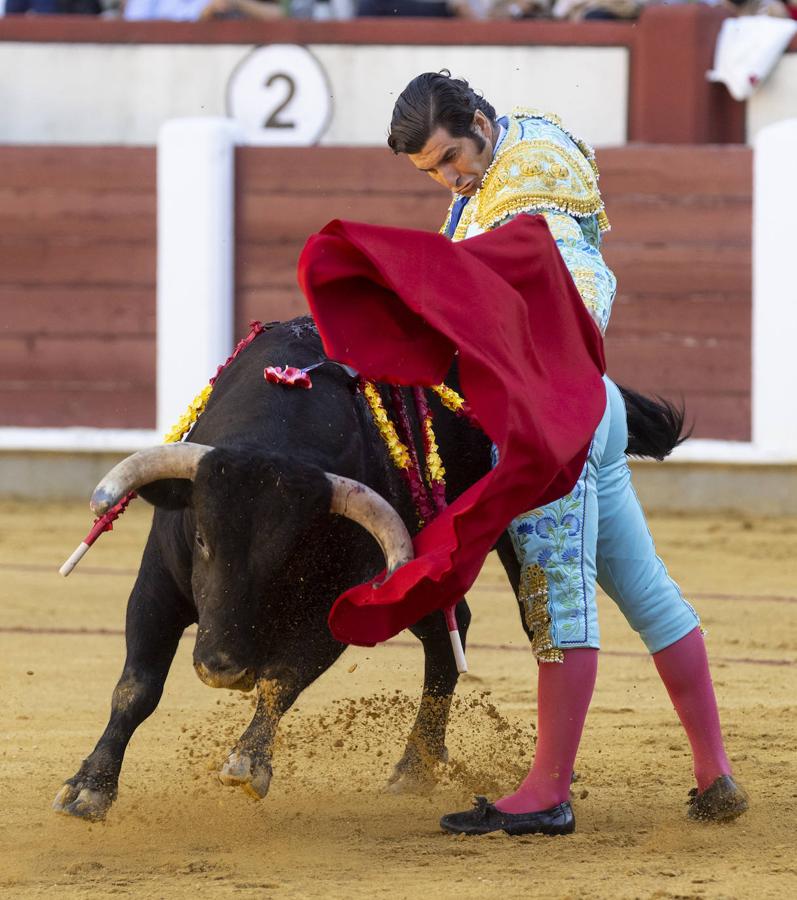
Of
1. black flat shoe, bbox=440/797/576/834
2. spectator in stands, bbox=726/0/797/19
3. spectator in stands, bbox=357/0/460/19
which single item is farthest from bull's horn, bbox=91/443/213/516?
spectator in stands, bbox=726/0/797/19

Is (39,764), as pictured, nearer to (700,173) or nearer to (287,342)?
(287,342)

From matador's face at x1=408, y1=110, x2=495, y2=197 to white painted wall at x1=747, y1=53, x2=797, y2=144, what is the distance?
179 inches

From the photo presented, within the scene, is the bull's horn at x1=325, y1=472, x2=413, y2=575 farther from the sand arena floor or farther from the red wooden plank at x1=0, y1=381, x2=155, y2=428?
the red wooden plank at x1=0, y1=381, x2=155, y2=428

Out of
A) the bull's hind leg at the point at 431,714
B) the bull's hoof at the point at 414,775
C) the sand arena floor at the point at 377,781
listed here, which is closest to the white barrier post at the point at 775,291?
the sand arena floor at the point at 377,781

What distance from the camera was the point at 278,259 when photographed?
6895 millimetres

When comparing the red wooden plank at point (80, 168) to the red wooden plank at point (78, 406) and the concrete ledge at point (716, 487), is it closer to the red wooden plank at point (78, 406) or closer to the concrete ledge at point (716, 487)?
the red wooden plank at point (78, 406)

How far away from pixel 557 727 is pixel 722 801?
28 cm

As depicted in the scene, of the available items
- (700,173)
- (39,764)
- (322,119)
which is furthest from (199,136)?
(39,764)

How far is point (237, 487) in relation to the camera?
2225 mm

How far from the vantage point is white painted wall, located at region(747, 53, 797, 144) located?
6.67 metres

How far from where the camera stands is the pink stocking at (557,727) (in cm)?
238

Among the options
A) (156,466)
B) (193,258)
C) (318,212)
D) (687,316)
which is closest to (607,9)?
(687,316)

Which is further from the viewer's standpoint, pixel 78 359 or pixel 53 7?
pixel 53 7

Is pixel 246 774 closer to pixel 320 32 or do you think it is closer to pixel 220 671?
pixel 220 671
